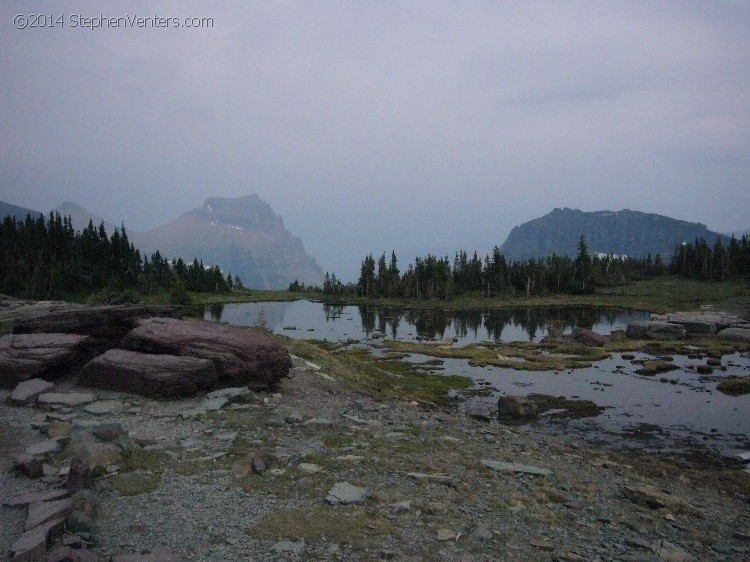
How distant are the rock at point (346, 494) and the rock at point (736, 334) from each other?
79875mm

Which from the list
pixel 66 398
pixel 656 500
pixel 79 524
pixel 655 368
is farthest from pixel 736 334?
pixel 79 524

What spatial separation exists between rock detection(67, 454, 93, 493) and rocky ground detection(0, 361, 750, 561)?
398 mm

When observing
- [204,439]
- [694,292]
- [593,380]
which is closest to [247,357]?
[204,439]

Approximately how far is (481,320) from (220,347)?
97856 millimetres

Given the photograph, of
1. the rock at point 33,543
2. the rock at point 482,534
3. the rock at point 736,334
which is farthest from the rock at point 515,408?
the rock at point 736,334

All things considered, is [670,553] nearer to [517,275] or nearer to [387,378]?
[387,378]

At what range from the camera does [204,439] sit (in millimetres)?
16672

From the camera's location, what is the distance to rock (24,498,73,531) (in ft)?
32.4

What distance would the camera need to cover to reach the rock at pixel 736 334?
72938 mm

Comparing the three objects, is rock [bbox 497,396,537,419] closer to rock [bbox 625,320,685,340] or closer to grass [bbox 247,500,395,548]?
grass [bbox 247,500,395,548]

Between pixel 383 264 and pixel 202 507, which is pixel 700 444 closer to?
pixel 202 507

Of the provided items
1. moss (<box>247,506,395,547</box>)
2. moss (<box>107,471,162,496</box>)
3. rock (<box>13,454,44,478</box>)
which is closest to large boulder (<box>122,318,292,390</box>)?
rock (<box>13,454,44,478</box>)

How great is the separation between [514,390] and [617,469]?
2292cm

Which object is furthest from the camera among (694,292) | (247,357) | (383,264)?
(383,264)
